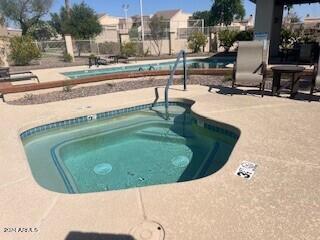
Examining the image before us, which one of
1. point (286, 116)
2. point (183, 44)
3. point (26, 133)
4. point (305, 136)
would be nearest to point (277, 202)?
point (305, 136)

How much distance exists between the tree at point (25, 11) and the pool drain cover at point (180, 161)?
37247 millimetres

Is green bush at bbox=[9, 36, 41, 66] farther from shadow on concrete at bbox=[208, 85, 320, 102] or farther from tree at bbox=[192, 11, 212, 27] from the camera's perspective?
tree at bbox=[192, 11, 212, 27]

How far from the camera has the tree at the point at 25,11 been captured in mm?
33469

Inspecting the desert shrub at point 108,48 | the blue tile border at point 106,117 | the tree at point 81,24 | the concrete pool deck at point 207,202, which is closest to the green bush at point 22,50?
the desert shrub at point 108,48

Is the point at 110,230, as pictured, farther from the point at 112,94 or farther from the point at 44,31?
the point at 44,31

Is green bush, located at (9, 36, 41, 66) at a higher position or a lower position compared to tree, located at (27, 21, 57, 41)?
lower

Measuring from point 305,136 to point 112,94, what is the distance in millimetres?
4991

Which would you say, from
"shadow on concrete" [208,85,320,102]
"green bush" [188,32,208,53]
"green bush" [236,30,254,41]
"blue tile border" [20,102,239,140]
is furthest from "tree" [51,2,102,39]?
"blue tile border" [20,102,239,140]

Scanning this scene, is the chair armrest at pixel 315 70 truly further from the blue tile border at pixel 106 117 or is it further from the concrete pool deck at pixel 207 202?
the blue tile border at pixel 106 117

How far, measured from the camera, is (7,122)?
5.30 meters

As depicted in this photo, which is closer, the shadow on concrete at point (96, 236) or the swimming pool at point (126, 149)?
the shadow on concrete at point (96, 236)

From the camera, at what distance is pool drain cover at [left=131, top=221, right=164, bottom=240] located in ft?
7.07

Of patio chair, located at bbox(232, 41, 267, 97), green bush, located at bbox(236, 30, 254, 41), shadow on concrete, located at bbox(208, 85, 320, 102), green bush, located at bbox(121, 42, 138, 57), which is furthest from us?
green bush, located at bbox(236, 30, 254, 41)

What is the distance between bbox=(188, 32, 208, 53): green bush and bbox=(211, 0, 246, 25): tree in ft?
130
